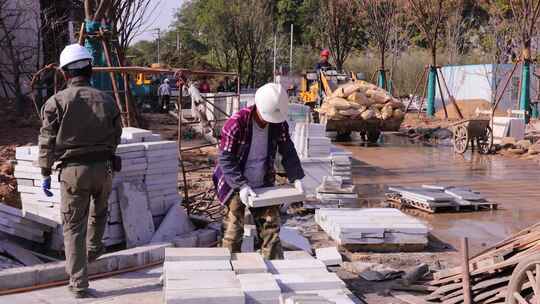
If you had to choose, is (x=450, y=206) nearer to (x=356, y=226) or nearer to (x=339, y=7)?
(x=356, y=226)

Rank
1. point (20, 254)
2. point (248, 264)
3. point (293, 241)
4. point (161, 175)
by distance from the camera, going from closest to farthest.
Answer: point (248, 264), point (20, 254), point (161, 175), point (293, 241)

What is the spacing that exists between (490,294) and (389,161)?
995 centimetres

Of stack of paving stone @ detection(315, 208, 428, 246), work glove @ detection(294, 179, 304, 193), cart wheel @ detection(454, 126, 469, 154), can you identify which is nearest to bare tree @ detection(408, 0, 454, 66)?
cart wheel @ detection(454, 126, 469, 154)

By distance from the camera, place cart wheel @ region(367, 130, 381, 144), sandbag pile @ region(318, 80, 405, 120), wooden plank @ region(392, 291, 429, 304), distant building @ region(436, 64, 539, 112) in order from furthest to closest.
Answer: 1. distant building @ region(436, 64, 539, 112)
2. cart wheel @ region(367, 130, 381, 144)
3. sandbag pile @ region(318, 80, 405, 120)
4. wooden plank @ region(392, 291, 429, 304)

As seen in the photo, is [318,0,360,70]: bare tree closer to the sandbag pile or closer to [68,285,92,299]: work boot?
the sandbag pile

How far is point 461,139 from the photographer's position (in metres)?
15.9

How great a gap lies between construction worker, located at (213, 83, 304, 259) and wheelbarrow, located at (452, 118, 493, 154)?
10879mm

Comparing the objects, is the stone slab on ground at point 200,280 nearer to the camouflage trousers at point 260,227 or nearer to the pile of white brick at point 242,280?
the pile of white brick at point 242,280

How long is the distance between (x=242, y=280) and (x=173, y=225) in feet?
7.26

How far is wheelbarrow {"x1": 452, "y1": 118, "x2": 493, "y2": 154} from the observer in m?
15.4

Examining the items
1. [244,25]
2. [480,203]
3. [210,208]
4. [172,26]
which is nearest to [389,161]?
[480,203]

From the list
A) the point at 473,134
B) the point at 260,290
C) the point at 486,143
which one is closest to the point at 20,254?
the point at 260,290

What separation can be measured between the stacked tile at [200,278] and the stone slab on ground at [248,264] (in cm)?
5

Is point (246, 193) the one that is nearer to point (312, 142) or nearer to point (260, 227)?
point (260, 227)
